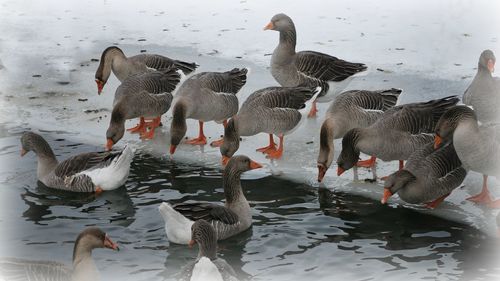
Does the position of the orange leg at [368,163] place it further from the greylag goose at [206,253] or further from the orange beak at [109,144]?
the greylag goose at [206,253]

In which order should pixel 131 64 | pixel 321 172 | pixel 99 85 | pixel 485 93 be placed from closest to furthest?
pixel 321 172 < pixel 485 93 < pixel 99 85 < pixel 131 64

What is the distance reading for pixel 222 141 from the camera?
1056 cm

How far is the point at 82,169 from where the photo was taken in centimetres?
926

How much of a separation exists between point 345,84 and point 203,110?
218 centimetres

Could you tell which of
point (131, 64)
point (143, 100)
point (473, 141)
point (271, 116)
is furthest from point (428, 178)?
point (131, 64)

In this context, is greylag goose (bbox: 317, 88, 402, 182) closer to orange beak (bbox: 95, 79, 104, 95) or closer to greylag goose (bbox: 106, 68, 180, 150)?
greylag goose (bbox: 106, 68, 180, 150)

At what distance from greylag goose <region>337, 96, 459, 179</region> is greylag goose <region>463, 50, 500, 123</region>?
1241 mm

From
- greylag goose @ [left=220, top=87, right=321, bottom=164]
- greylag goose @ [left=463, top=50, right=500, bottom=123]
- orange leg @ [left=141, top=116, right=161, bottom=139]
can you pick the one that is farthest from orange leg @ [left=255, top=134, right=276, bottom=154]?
greylag goose @ [left=463, top=50, right=500, bottom=123]

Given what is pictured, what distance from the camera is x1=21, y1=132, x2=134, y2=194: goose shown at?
9062 mm

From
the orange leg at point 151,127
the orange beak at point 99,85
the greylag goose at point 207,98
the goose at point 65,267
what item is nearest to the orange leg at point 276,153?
the greylag goose at point 207,98

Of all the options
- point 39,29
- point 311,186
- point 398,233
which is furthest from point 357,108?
point 39,29

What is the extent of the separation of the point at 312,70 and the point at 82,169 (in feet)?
12.3

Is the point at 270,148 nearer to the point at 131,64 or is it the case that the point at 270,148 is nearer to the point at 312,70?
the point at 312,70

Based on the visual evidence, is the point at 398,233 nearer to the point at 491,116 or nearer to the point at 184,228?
the point at 184,228
